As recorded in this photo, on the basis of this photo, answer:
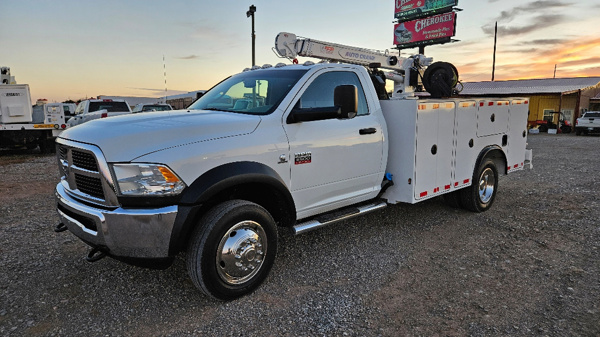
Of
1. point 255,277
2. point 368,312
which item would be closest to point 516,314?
point 368,312

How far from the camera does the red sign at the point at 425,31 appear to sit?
36.7 m

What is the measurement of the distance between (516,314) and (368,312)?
1.16 meters

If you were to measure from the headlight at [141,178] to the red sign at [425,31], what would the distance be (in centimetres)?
3885

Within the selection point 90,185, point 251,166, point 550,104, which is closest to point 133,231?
point 90,185

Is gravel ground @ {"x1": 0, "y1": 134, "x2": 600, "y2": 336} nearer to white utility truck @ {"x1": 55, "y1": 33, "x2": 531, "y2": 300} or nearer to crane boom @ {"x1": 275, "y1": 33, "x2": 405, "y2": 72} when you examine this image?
white utility truck @ {"x1": 55, "y1": 33, "x2": 531, "y2": 300}

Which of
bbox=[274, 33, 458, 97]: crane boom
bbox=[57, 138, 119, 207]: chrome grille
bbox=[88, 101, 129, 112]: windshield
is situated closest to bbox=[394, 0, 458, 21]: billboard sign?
bbox=[88, 101, 129, 112]: windshield

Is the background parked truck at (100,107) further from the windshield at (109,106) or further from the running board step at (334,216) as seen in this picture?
the running board step at (334,216)

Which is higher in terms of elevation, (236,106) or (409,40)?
(409,40)

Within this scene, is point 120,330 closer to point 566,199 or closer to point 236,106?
point 236,106

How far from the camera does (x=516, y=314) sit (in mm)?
3148

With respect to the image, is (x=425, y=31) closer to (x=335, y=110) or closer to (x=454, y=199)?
(x=454, y=199)

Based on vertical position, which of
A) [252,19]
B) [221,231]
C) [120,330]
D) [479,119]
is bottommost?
[120,330]

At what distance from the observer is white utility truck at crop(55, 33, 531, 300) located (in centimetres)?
293

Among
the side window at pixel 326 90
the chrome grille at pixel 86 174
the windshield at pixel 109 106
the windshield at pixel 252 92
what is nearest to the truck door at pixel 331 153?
the side window at pixel 326 90
